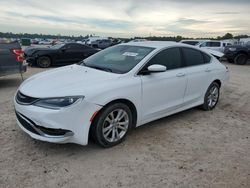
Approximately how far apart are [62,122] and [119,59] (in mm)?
1811

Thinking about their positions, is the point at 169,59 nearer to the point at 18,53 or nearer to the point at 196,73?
the point at 196,73

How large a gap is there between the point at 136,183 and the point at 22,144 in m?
1.93

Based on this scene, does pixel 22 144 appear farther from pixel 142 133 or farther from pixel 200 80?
pixel 200 80

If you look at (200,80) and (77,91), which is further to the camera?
(200,80)

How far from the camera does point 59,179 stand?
3.31 meters

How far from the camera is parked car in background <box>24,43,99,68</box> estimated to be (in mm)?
13508

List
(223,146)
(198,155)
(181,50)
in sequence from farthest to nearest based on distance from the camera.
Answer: (181,50) → (223,146) → (198,155)

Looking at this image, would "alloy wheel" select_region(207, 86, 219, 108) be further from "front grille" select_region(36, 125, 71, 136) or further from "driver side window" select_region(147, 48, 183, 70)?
"front grille" select_region(36, 125, 71, 136)

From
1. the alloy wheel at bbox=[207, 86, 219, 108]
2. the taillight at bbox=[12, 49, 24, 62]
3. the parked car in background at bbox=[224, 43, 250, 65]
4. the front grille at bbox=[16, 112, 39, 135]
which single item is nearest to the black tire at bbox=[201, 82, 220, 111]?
the alloy wheel at bbox=[207, 86, 219, 108]

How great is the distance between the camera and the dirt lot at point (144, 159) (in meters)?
3.34

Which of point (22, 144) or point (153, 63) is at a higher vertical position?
point (153, 63)

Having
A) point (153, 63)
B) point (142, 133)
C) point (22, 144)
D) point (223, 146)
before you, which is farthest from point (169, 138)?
point (22, 144)

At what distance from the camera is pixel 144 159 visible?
152 inches

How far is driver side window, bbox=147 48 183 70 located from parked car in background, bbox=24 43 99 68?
379 inches
